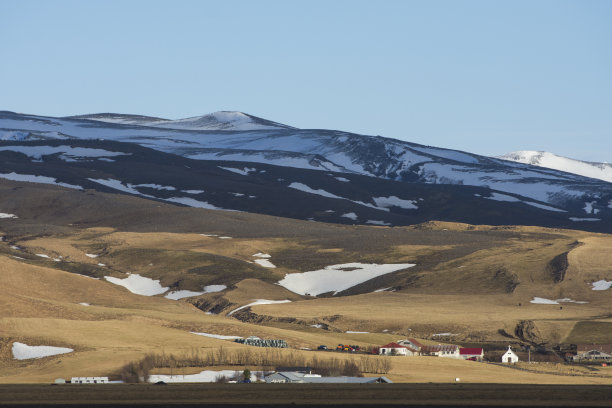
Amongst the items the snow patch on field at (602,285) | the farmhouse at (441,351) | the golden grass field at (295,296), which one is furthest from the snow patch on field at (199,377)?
the snow patch on field at (602,285)

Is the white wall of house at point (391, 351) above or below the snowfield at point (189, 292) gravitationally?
above

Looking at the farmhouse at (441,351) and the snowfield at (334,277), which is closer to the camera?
the farmhouse at (441,351)

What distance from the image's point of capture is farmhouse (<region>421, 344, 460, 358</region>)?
9656 cm

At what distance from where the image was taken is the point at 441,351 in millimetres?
97250

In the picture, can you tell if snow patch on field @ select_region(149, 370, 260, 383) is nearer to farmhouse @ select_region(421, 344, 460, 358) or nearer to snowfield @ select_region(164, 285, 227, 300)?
farmhouse @ select_region(421, 344, 460, 358)

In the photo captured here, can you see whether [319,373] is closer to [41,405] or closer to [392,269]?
[41,405]

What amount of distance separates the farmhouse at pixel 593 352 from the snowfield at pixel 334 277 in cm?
5217

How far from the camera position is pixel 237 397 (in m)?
55.4

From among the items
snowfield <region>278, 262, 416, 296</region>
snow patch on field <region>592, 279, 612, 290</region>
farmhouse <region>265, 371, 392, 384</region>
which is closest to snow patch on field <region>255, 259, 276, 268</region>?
snowfield <region>278, 262, 416, 296</region>

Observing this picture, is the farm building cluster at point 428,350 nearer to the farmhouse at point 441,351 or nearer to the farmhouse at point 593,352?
the farmhouse at point 441,351

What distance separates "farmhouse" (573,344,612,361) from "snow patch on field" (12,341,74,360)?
142ft

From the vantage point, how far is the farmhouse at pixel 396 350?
94.6 m

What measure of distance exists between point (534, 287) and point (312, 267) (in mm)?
36497

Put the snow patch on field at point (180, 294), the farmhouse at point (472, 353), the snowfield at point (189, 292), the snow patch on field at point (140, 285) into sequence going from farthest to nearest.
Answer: the snow patch on field at point (140, 285), the snowfield at point (189, 292), the snow patch on field at point (180, 294), the farmhouse at point (472, 353)
